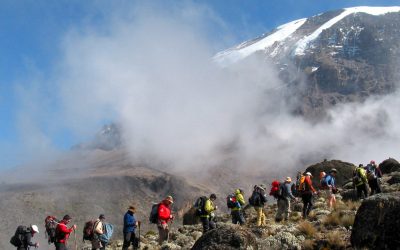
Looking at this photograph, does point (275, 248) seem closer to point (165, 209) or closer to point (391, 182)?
point (165, 209)

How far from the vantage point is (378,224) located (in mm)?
10680

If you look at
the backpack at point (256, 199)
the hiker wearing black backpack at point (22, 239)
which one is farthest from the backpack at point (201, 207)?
the hiker wearing black backpack at point (22, 239)

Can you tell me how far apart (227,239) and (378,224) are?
11.3ft

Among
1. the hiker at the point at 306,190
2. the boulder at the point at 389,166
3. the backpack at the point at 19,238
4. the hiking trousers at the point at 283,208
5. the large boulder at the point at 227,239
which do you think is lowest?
the large boulder at the point at 227,239

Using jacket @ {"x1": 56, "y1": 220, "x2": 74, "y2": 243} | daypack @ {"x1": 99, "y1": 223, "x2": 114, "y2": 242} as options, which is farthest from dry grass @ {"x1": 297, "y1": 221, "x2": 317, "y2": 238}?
jacket @ {"x1": 56, "y1": 220, "x2": 74, "y2": 243}

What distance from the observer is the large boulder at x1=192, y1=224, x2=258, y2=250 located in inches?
462

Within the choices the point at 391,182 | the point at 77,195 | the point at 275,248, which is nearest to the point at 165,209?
the point at 275,248

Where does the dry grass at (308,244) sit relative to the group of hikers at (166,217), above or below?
below

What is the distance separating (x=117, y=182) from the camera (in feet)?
628

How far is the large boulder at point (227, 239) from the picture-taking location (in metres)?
11.7

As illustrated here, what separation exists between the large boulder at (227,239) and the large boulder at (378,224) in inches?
95.4

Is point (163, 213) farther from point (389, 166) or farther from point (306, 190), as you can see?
point (389, 166)

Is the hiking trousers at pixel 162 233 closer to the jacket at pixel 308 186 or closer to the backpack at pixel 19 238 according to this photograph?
the backpack at pixel 19 238

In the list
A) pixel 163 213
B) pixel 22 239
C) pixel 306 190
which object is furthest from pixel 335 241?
pixel 22 239
